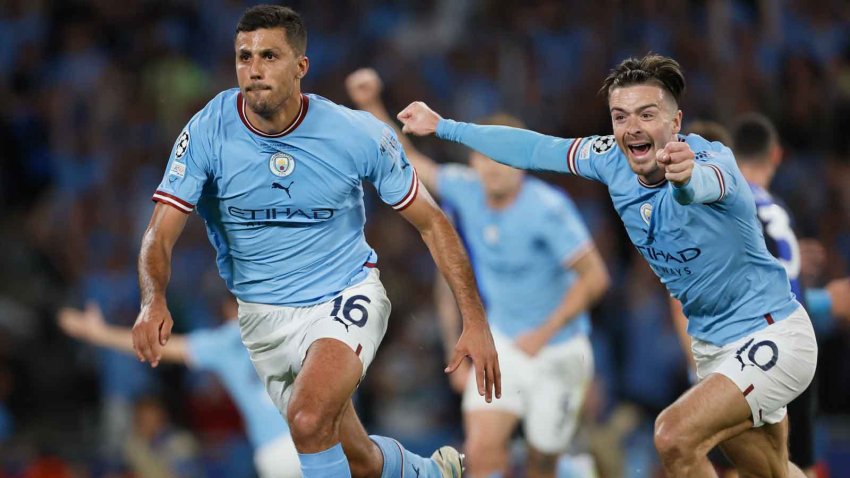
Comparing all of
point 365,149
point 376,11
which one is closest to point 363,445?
point 365,149

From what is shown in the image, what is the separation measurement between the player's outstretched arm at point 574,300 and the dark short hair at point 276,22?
2.94 m

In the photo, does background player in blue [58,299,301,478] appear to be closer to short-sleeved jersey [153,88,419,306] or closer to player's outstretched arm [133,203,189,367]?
short-sleeved jersey [153,88,419,306]

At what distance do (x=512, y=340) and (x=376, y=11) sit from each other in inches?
218

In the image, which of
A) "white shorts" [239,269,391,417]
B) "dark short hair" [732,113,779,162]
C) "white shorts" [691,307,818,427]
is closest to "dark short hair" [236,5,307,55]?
"white shorts" [239,269,391,417]

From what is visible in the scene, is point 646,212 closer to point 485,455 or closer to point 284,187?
point 284,187

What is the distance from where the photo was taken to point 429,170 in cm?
857

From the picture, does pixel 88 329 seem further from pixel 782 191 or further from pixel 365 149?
pixel 782 191

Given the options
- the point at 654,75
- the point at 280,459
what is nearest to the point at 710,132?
the point at 654,75

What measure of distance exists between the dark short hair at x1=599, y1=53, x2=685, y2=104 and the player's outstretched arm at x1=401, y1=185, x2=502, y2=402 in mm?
963

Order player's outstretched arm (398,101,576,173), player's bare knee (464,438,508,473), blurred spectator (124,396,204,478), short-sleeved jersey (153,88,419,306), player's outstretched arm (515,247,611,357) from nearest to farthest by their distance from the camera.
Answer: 1. short-sleeved jersey (153,88,419,306)
2. player's outstretched arm (398,101,576,173)
3. player's bare knee (464,438,508,473)
4. player's outstretched arm (515,247,611,357)
5. blurred spectator (124,396,204,478)

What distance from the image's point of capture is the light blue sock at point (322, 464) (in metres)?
5.27

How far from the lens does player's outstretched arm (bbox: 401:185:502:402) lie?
5.62 meters

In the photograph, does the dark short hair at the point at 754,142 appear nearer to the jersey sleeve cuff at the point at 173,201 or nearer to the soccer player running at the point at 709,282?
the soccer player running at the point at 709,282

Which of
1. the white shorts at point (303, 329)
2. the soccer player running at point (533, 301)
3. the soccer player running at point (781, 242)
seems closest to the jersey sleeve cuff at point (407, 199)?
the white shorts at point (303, 329)
